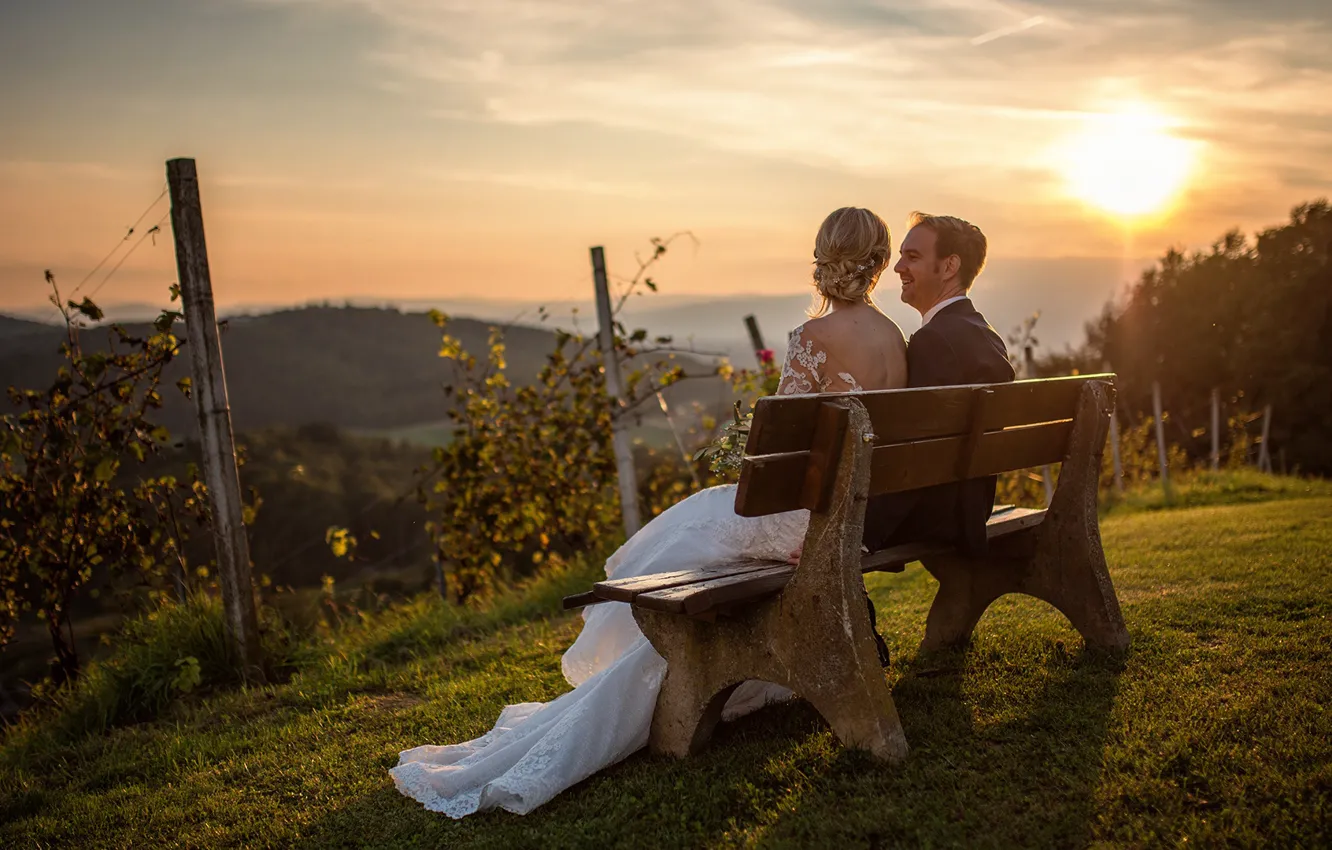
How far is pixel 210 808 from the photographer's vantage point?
159 inches

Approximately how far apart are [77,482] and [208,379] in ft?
5.81

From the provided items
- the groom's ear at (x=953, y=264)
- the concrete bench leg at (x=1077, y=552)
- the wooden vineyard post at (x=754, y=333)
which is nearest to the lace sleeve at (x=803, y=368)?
the groom's ear at (x=953, y=264)

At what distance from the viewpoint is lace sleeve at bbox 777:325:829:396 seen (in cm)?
398

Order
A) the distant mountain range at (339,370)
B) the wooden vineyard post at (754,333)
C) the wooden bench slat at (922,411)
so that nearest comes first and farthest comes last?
the wooden bench slat at (922,411), the wooden vineyard post at (754,333), the distant mountain range at (339,370)

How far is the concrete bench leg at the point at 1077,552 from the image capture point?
4.42 m

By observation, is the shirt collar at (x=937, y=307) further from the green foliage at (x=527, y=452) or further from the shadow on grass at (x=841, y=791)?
the green foliage at (x=527, y=452)

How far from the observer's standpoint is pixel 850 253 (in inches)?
157

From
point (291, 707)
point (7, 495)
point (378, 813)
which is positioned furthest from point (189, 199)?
point (378, 813)

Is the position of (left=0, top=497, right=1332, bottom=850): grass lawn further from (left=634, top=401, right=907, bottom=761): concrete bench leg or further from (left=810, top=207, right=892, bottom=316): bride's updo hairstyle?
(left=810, top=207, right=892, bottom=316): bride's updo hairstyle

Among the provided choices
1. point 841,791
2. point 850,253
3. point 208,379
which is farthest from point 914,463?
point 208,379

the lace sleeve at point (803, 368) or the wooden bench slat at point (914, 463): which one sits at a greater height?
the lace sleeve at point (803, 368)

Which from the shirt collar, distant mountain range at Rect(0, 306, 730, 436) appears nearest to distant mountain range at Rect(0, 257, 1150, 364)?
the shirt collar

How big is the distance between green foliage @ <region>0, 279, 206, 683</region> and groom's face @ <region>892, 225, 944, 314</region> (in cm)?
460

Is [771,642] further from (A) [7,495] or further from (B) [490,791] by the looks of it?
(A) [7,495]
